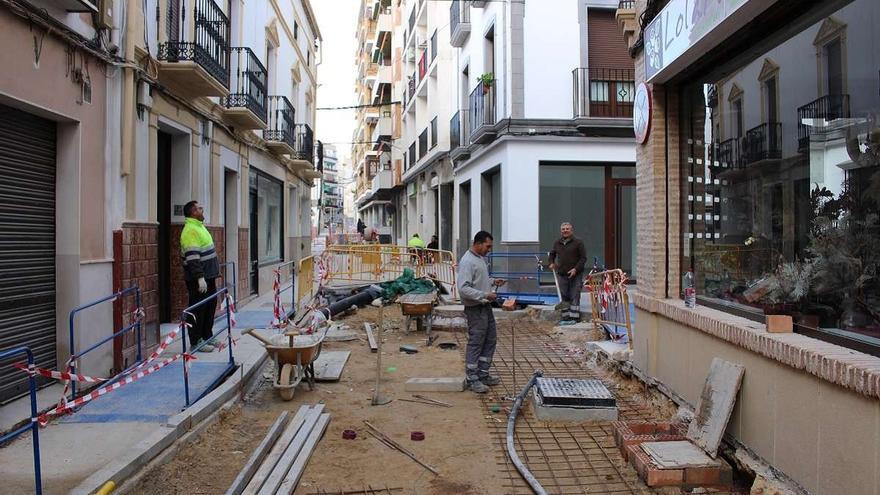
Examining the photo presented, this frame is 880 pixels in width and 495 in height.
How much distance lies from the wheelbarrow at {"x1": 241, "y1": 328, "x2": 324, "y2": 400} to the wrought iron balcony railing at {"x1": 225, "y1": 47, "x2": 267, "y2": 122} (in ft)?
20.9

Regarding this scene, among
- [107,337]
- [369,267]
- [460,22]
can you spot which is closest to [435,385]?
[107,337]

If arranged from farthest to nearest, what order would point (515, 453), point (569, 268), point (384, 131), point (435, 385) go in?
point (384, 131) < point (569, 268) < point (435, 385) < point (515, 453)

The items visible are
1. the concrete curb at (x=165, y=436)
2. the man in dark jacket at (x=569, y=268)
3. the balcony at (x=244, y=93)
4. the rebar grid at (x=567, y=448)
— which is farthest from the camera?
the balcony at (x=244, y=93)

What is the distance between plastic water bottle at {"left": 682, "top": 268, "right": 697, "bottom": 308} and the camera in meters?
5.52

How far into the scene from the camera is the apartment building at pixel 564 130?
14.9 m

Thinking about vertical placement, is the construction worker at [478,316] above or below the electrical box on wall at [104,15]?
below

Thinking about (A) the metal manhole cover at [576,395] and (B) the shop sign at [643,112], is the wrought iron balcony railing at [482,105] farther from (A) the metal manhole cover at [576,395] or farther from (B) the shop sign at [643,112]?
(A) the metal manhole cover at [576,395]

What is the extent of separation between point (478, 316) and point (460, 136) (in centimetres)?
1399

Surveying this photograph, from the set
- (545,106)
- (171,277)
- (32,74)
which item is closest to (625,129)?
(545,106)

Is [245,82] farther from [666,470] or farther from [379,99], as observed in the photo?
[379,99]

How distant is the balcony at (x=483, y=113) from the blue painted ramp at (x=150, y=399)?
10.4 metres

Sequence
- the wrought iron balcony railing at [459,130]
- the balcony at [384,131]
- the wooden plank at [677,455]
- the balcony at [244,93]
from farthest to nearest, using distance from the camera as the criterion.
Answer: the balcony at [384,131] → the wrought iron balcony railing at [459,130] → the balcony at [244,93] → the wooden plank at [677,455]

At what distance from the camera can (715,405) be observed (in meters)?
4.61

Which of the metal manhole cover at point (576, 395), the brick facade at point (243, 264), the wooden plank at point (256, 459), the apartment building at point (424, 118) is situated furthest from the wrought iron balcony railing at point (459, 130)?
the wooden plank at point (256, 459)
